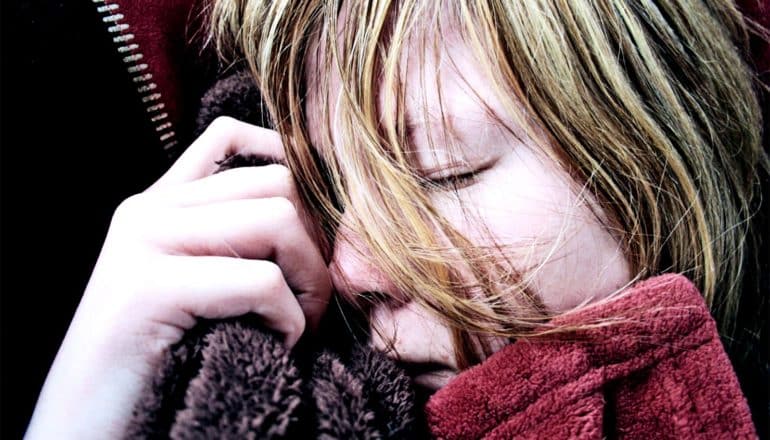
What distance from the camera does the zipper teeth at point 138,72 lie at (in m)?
0.78

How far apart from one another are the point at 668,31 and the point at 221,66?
2.21 ft

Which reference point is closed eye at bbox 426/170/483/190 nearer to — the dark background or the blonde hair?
the blonde hair

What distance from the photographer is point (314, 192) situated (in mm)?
773

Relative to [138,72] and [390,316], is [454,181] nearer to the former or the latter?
[390,316]

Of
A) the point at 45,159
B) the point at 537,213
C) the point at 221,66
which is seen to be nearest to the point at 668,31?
the point at 537,213

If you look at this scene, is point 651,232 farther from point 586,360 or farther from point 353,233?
point 353,233

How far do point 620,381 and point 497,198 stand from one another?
0.93 ft

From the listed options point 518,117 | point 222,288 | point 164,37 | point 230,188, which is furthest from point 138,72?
point 518,117

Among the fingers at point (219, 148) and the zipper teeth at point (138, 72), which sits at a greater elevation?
the zipper teeth at point (138, 72)

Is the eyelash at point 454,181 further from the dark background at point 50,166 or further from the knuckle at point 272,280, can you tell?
the dark background at point 50,166

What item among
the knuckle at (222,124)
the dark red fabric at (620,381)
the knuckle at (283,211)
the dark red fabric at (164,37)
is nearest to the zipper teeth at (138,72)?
the dark red fabric at (164,37)

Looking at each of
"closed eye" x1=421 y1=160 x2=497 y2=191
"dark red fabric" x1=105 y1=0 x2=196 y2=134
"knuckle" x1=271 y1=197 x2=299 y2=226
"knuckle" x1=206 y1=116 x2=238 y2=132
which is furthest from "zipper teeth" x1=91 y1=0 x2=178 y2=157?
"closed eye" x1=421 y1=160 x2=497 y2=191

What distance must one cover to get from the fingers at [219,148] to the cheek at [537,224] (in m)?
0.28

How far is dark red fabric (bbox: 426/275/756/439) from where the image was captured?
2.17ft
